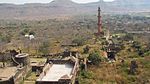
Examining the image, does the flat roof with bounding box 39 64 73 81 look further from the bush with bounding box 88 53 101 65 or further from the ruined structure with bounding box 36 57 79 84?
the bush with bounding box 88 53 101 65

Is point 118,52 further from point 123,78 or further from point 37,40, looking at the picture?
point 37,40

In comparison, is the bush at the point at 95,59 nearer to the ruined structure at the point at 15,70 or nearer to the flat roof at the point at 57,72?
the flat roof at the point at 57,72

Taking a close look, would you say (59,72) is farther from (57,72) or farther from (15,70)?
(15,70)

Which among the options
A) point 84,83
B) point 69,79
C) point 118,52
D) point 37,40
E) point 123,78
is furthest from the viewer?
point 37,40

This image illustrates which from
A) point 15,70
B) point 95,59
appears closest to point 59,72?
point 15,70

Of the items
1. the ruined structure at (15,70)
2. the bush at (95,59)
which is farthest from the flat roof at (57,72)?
the bush at (95,59)

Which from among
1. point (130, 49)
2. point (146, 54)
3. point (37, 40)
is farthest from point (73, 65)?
point (37, 40)

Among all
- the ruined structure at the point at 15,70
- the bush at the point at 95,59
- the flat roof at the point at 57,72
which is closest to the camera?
the flat roof at the point at 57,72
